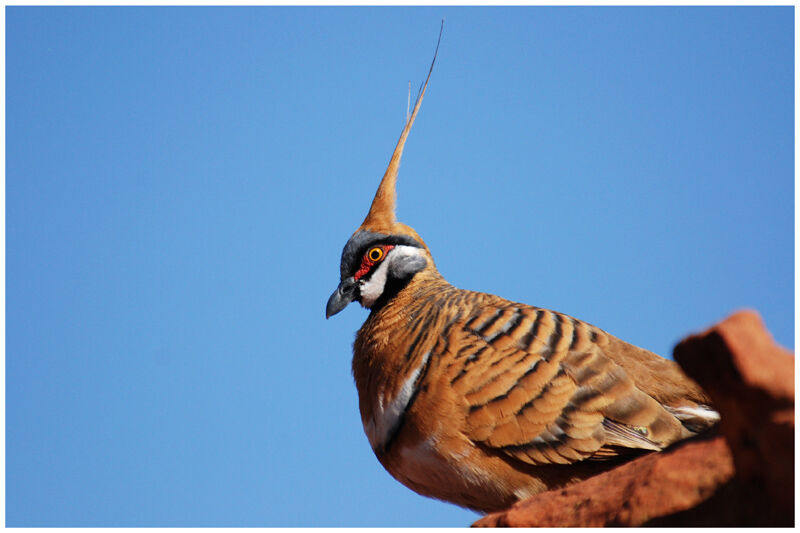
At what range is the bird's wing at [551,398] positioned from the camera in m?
5.11

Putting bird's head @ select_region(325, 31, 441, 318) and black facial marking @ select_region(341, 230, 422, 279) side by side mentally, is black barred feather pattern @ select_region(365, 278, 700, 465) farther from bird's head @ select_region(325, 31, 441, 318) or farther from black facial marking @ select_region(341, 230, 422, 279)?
black facial marking @ select_region(341, 230, 422, 279)

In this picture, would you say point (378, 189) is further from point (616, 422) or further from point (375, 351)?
point (616, 422)

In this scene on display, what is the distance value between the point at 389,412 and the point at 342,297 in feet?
5.36

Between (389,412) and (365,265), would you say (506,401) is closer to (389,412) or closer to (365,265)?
(389,412)

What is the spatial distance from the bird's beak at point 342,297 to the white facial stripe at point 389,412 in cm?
137

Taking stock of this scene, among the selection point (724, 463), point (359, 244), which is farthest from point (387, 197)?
point (724, 463)

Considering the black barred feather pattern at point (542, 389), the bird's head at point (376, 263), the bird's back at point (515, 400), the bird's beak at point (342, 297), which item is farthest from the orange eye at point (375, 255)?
the black barred feather pattern at point (542, 389)

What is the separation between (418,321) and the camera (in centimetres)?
627

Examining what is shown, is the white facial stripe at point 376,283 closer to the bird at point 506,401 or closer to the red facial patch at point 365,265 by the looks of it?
the red facial patch at point 365,265

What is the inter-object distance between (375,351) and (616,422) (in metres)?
1.93

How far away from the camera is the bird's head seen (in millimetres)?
7113

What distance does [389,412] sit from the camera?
5.79 m

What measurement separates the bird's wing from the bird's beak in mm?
1584


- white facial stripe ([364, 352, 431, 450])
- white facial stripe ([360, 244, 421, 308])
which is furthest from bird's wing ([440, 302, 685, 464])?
white facial stripe ([360, 244, 421, 308])
